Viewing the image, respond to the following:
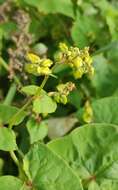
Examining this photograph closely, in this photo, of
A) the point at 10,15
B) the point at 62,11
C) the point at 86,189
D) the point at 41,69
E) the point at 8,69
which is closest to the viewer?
the point at 41,69

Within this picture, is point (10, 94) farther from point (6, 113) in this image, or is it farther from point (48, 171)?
point (48, 171)

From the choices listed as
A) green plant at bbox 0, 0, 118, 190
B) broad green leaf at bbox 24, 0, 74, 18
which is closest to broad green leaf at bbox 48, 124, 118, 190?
green plant at bbox 0, 0, 118, 190

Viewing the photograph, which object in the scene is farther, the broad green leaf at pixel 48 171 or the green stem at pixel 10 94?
the green stem at pixel 10 94

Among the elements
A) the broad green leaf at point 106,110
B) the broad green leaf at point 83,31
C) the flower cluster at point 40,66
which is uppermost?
the broad green leaf at point 83,31

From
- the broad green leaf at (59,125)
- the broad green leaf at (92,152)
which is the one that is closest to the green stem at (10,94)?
the broad green leaf at (59,125)

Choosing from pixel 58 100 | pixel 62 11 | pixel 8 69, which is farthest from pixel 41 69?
pixel 62 11

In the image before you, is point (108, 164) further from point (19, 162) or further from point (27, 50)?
point (27, 50)

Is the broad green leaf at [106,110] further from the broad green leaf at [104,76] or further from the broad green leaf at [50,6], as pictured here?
the broad green leaf at [50,6]

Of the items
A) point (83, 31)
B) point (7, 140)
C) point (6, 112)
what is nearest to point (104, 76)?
point (83, 31)
